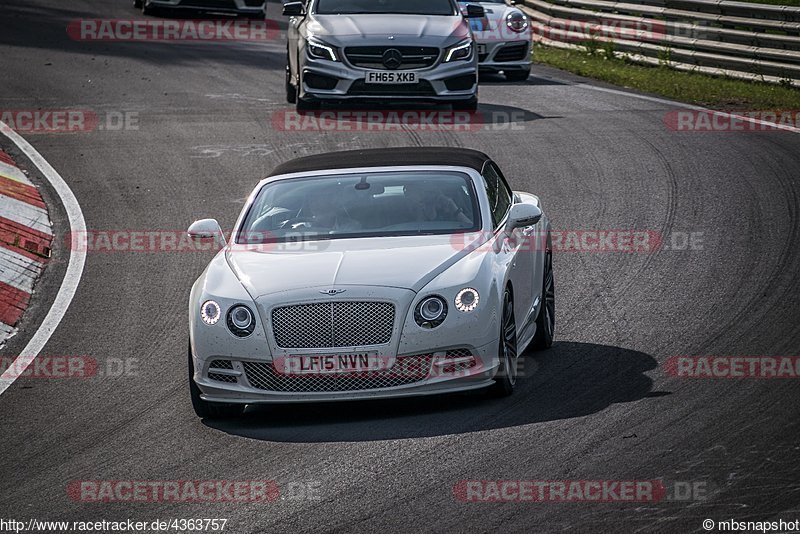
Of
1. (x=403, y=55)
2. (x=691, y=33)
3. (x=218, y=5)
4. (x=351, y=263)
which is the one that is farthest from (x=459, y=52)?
(x=218, y=5)

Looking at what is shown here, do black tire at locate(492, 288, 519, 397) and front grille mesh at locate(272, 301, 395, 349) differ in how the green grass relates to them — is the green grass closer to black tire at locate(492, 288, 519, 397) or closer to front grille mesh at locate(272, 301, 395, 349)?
black tire at locate(492, 288, 519, 397)

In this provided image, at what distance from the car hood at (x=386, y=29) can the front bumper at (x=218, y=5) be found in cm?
1158

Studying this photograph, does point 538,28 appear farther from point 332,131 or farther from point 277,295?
point 277,295

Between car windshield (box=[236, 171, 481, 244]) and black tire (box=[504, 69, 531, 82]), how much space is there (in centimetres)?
1367

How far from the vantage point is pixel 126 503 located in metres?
6.71

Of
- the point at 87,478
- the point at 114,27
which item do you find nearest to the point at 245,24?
the point at 114,27

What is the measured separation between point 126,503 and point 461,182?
3.61m

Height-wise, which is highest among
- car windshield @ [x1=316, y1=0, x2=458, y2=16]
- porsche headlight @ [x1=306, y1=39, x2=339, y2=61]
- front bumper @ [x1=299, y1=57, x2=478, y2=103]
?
car windshield @ [x1=316, y1=0, x2=458, y2=16]

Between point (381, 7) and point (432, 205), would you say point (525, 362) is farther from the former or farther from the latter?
point (381, 7)

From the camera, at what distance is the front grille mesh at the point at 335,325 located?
26.0 ft

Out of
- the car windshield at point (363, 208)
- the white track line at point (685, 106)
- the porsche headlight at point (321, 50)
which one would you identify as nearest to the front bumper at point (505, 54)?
the white track line at point (685, 106)

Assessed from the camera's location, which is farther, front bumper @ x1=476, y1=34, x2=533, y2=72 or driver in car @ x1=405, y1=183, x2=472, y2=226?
front bumper @ x1=476, y1=34, x2=533, y2=72

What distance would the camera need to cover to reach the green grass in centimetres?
1992

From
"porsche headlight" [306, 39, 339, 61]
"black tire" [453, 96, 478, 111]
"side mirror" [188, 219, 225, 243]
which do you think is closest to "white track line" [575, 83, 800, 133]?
"black tire" [453, 96, 478, 111]
